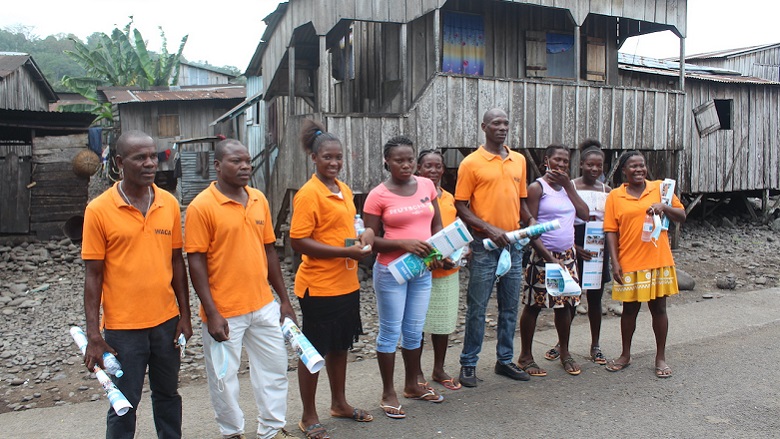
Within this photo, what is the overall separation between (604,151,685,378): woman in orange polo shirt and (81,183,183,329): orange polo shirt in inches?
140

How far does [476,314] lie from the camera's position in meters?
4.92

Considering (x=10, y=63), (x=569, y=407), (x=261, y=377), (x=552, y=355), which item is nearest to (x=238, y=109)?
(x=10, y=63)

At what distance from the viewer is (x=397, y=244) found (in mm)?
4230

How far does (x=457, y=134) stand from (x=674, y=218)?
5772 mm

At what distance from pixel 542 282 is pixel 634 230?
0.86m

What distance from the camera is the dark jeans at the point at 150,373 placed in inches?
129

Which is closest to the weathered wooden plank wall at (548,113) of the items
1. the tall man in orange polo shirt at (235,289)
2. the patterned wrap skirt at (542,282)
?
the patterned wrap skirt at (542,282)

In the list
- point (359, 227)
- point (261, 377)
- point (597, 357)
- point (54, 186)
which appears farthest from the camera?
point (54, 186)

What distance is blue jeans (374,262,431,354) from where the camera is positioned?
4.31m

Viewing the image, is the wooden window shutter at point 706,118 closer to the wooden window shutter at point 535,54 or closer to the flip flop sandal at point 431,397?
the wooden window shutter at point 535,54

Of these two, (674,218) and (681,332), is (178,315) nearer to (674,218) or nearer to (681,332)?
(674,218)

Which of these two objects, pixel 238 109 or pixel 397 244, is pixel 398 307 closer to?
pixel 397 244

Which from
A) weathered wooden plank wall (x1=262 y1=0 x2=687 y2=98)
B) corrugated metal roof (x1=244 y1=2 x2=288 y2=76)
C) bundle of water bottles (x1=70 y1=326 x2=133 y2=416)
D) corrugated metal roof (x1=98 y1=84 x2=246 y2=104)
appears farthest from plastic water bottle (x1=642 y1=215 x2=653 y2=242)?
corrugated metal roof (x1=98 y1=84 x2=246 y2=104)

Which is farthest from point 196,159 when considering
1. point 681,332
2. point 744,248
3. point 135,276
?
point 135,276
